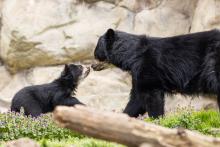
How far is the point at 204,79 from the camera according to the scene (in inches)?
359

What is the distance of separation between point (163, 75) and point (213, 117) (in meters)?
1.16

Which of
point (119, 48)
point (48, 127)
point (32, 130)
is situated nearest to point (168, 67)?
point (119, 48)

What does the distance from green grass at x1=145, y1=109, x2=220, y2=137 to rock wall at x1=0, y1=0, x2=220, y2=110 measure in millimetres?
4962

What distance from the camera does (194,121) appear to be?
8.28m

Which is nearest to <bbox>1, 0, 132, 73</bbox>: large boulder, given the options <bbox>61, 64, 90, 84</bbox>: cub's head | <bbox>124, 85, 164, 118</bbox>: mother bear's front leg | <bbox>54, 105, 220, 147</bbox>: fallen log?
<bbox>61, 64, 90, 84</bbox>: cub's head

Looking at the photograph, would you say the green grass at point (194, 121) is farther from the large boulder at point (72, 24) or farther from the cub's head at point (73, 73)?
the large boulder at point (72, 24)

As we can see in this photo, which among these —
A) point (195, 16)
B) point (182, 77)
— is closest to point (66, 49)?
point (195, 16)

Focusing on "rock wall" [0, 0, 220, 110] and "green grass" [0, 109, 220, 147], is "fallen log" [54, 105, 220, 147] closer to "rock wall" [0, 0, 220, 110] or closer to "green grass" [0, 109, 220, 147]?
"green grass" [0, 109, 220, 147]

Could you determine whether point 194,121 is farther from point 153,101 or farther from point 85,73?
point 85,73

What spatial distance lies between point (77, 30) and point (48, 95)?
9.73 ft

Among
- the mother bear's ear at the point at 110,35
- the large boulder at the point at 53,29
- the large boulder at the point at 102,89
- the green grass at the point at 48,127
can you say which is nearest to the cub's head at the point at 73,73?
the large boulder at the point at 102,89

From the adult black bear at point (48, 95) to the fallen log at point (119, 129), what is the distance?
689cm

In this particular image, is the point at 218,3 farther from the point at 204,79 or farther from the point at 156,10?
the point at 204,79

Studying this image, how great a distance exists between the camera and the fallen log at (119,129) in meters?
4.15
